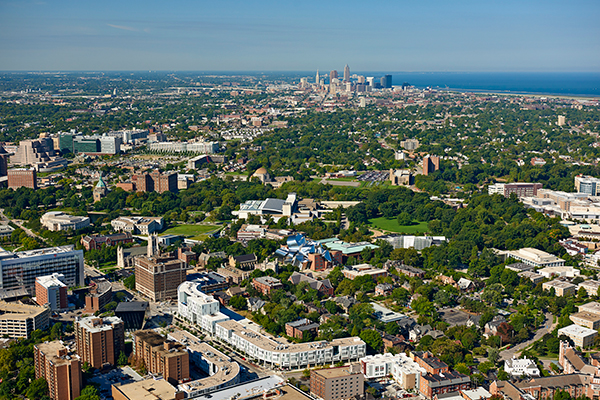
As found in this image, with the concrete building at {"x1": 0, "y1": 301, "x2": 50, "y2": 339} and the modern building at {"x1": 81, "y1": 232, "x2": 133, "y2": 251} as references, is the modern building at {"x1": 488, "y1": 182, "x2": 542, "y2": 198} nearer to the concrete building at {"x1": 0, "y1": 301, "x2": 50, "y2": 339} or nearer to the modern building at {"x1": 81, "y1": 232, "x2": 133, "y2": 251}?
the modern building at {"x1": 81, "y1": 232, "x2": 133, "y2": 251}

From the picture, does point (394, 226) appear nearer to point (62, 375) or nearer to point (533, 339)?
point (533, 339)

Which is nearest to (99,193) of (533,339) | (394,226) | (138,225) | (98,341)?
(138,225)

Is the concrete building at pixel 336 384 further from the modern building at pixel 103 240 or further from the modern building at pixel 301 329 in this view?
the modern building at pixel 103 240

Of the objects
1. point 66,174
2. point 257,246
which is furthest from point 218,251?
point 66,174

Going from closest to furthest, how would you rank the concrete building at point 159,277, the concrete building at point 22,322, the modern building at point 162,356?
the modern building at point 162,356
the concrete building at point 22,322
the concrete building at point 159,277

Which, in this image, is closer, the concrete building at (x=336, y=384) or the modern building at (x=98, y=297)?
the concrete building at (x=336, y=384)

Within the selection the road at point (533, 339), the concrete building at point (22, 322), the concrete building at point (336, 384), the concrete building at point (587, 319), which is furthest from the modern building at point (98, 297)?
the concrete building at point (587, 319)

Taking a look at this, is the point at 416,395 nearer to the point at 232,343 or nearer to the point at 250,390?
the point at 250,390
